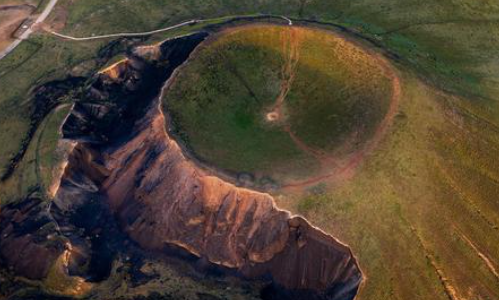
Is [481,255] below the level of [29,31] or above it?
below

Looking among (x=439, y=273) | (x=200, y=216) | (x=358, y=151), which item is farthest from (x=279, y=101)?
(x=439, y=273)

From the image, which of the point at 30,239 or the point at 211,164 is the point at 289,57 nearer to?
the point at 211,164

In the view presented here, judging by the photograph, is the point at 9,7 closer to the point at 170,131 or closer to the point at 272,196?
the point at 170,131

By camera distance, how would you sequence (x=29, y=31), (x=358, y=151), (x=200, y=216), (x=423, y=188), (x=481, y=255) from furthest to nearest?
(x=29, y=31)
(x=200, y=216)
(x=358, y=151)
(x=423, y=188)
(x=481, y=255)

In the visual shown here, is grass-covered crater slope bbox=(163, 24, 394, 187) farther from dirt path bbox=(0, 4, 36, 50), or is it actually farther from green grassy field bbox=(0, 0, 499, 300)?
dirt path bbox=(0, 4, 36, 50)

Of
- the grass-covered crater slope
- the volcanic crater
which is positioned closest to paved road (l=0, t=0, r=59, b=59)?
the volcanic crater

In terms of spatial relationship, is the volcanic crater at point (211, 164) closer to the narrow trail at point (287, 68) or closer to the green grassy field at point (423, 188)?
the narrow trail at point (287, 68)

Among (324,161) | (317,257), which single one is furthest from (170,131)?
(317,257)
